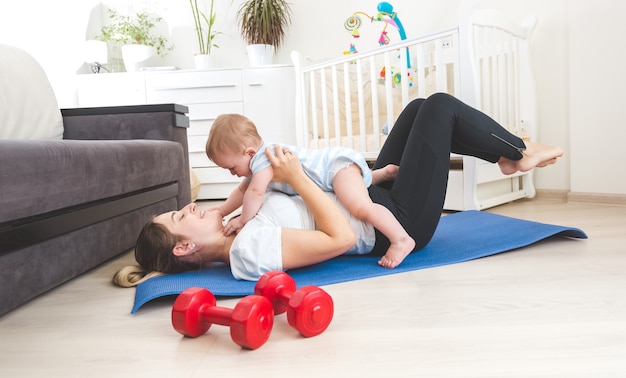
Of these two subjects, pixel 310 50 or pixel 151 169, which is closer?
pixel 151 169

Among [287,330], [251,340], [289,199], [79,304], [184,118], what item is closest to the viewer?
[251,340]

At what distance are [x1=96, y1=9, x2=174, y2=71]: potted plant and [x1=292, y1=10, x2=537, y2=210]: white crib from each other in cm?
131

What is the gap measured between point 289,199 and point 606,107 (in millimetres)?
1980

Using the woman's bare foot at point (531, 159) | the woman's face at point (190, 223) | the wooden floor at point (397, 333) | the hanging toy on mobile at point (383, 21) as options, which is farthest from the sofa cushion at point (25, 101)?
the hanging toy on mobile at point (383, 21)

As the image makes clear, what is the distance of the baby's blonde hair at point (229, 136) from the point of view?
131cm

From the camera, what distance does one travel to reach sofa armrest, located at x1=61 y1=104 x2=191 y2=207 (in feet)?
7.07

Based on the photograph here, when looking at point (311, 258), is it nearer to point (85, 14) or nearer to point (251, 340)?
point (251, 340)

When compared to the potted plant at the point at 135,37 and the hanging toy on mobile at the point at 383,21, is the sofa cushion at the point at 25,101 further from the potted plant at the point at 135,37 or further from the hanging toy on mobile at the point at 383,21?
the hanging toy on mobile at the point at 383,21

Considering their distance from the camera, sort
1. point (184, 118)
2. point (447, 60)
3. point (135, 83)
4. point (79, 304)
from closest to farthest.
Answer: point (79, 304), point (184, 118), point (447, 60), point (135, 83)

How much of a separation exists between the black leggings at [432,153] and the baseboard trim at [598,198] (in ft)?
4.40

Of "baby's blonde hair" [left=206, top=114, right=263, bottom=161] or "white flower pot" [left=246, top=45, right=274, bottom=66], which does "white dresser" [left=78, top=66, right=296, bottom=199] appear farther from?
"baby's blonde hair" [left=206, top=114, right=263, bottom=161]

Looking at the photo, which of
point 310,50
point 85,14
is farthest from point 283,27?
point 85,14

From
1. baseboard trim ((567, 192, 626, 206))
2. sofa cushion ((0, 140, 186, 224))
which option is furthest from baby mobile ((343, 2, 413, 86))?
sofa cushion ((0, 140, 186, 224))

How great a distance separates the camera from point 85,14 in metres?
4.02
